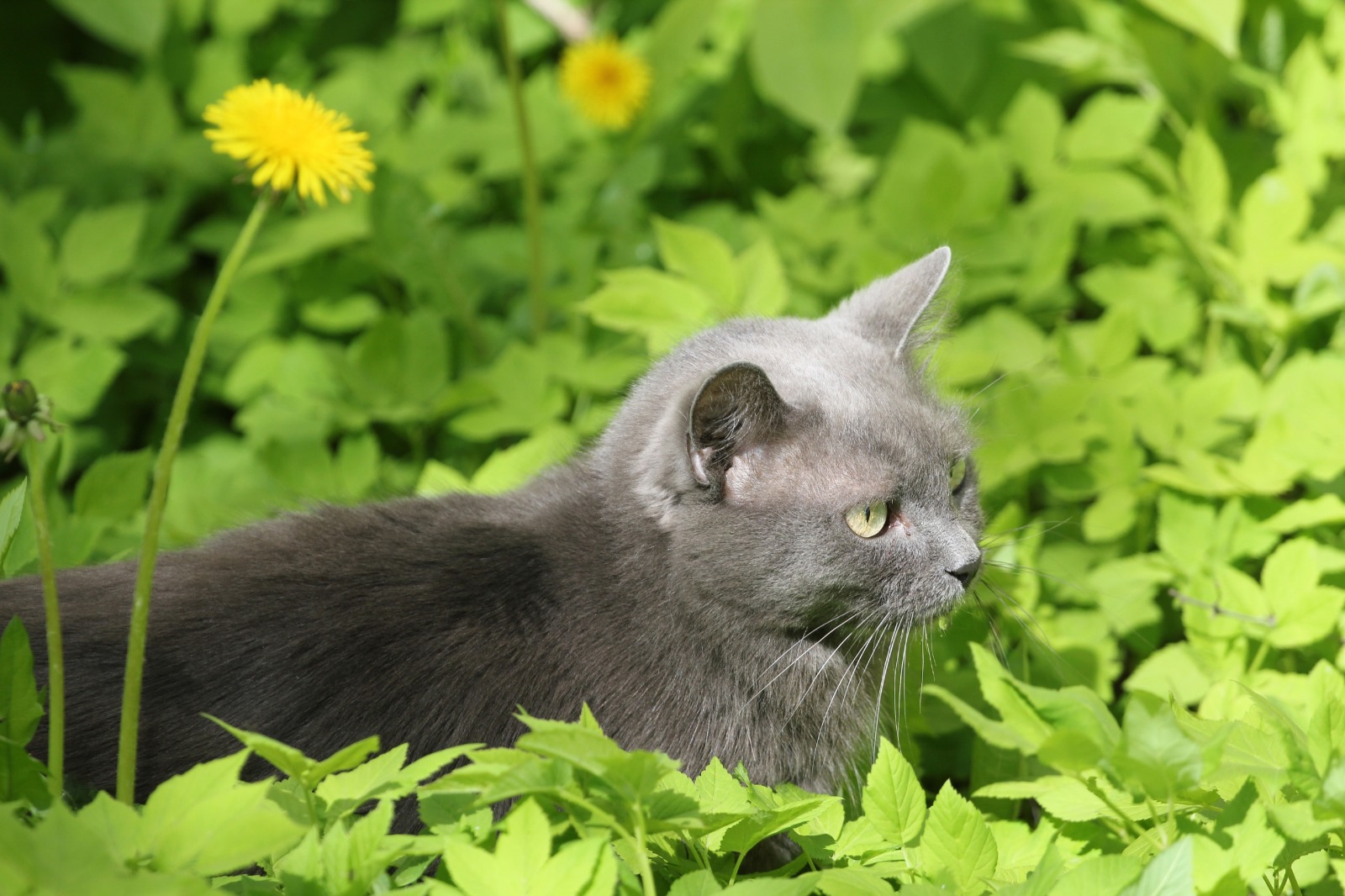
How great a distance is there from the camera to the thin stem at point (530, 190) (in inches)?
107

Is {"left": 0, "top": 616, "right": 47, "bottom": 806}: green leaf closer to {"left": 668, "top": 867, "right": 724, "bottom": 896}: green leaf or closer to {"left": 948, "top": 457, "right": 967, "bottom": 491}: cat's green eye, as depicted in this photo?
{"left": 668, "top": 867, "right": 724, "bottom": 896}: green leaf

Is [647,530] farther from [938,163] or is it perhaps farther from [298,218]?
[298,218]

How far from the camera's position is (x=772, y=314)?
252 centimetres

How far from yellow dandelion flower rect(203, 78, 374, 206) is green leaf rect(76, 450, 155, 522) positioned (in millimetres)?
1119

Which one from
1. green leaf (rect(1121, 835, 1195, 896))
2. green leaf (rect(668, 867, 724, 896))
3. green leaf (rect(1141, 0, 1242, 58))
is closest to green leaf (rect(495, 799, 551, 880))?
green leaf (rect(668, 867, 724, 896))

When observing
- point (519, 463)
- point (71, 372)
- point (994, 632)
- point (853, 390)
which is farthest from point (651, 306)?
point (71, 372)

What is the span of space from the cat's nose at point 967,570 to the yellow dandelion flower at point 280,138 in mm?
1017

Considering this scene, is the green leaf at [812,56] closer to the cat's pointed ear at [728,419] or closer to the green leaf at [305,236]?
the green leaf at [305,236]

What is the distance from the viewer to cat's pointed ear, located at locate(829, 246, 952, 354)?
2100 mm

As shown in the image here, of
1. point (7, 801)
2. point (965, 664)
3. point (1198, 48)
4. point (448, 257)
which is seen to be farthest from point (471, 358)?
point (1198, 48)

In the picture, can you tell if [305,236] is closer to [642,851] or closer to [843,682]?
[843,682]

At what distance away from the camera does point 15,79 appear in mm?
3797

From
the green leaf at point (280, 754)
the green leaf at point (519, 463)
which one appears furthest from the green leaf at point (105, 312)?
the green leaf at point (280, 754)

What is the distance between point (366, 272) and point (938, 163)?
1.51 m
